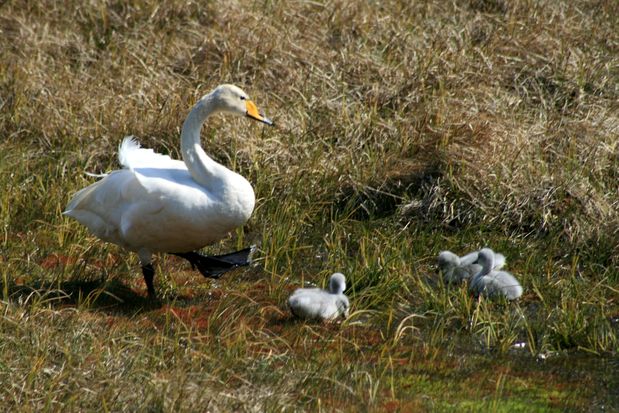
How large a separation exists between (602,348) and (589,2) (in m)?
5.45

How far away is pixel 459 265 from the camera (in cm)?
661

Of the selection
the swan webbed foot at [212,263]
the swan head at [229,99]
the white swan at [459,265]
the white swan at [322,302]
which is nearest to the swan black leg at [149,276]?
the swan webbed foot at [212,263]

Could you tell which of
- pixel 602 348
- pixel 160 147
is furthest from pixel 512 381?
pixel 160 147

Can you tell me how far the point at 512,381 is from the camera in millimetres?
5391

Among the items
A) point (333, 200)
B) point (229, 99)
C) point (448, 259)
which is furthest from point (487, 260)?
point (229, 99)

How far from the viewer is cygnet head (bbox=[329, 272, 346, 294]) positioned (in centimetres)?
607

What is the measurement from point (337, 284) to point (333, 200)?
1.64 m

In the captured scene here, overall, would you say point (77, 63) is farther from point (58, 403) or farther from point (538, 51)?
point (58, 403)

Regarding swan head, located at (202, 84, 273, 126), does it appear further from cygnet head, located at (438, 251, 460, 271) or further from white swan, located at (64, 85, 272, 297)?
cygnet head, located at (438, 251, 460, 271)

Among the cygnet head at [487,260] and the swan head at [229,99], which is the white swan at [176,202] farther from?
the cygnet head at [487,260]

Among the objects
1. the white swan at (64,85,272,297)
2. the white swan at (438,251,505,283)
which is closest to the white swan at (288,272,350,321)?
the white swan at (64,85,272,297)

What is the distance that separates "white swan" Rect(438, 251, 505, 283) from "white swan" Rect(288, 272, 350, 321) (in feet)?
2.47

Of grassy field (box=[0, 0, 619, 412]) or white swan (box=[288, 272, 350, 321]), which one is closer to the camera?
grassy field (box=[0, 0, 619, 412])

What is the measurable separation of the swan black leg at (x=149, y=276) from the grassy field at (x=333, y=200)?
7 centimetres
